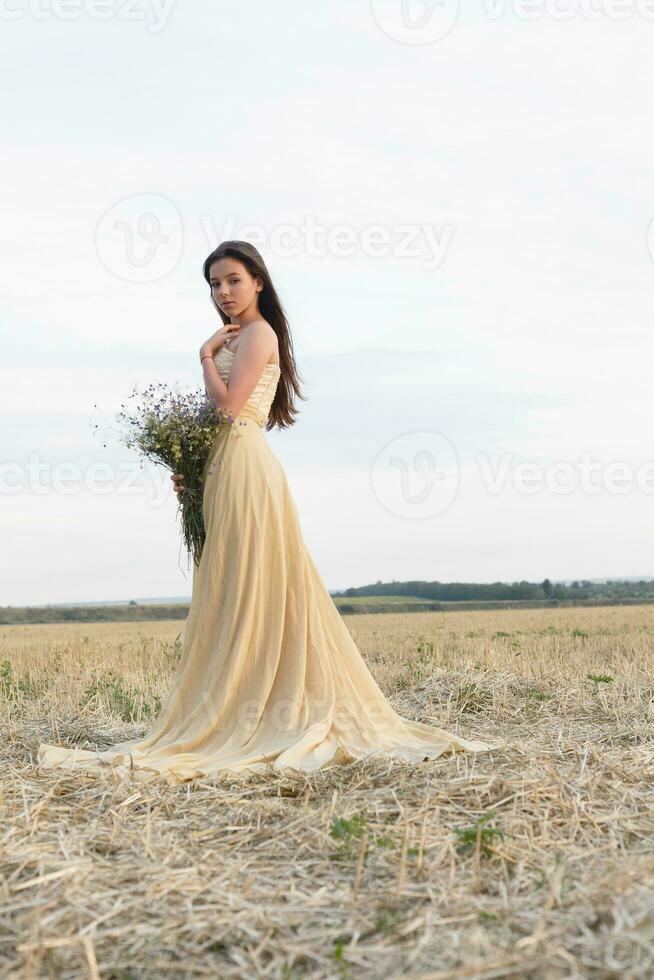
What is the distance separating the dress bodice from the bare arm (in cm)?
7

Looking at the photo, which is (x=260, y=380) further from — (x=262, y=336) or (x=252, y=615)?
(x=252, y=615)

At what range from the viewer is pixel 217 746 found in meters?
5.41

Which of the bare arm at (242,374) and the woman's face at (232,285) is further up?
the woman's face at (232,285)

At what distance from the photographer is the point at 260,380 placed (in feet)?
19.0

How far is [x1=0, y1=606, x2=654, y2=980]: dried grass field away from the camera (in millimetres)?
2807

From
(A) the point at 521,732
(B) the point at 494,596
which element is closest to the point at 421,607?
(B) the point at 494,596

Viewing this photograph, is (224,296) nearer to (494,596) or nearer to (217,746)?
(217,746)

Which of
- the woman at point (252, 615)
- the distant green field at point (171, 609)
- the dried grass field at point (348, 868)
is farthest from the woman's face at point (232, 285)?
the distant green field at point (171, 609)

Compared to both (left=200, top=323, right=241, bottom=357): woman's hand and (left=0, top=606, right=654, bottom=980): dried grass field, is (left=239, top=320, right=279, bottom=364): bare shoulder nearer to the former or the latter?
(left=200, top=323, right=241, bottom=357): woman's hand

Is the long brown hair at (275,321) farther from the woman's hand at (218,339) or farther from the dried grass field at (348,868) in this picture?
the dried grass field at (348,868)

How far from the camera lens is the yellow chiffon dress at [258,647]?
18.0ft

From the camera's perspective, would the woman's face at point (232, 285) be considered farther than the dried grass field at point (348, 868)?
Yes

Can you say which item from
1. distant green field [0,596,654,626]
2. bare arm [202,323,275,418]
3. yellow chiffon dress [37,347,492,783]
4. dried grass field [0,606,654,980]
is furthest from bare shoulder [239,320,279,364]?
distant green field [0,596,654,626]

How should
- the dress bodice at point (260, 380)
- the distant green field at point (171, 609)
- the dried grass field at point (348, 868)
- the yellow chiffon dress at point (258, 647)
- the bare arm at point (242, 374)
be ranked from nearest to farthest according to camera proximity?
1. the dried grass field at point (348, 868)
2. the yellow chiffon dress at point (258, 647)
3. the bare arm at point (242, 374)
4. the dress bodice at point (260, 380)
5. the distant green field at point (171, 609)
